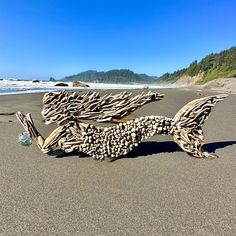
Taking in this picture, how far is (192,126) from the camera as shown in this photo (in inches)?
196

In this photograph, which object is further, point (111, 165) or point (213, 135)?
point (213, 135)

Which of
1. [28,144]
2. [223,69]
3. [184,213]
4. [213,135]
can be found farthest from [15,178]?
[223,69]

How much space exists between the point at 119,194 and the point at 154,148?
239 cm

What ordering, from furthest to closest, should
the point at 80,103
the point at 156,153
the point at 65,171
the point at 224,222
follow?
1. the point at 156,153
2. the point at 80,103
3. the point at 65,171
4. the point at 224,222

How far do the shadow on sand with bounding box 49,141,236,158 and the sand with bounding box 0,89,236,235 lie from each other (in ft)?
0.14

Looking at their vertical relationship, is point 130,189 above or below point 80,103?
below

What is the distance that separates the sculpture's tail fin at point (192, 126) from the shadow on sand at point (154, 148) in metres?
0.62

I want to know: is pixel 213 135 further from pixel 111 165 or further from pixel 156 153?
pixel 111 165

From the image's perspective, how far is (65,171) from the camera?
14.3 ft

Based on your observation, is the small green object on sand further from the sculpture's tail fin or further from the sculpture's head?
the sculpture's tail fin

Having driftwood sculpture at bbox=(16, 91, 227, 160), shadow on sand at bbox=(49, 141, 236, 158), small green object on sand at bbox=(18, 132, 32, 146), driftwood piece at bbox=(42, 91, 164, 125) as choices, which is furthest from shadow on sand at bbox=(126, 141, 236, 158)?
small green object on sand at bbox=(18, 132, 32, 146)

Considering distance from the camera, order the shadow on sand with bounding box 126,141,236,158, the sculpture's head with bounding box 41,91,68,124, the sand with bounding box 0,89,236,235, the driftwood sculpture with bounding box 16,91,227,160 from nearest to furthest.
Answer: the sand with bounding box 0,89,236,235, the driftwood sculpture with bounding box 16,91,227,160, the sculpture's head with bounding box 41,91,68,124, the shadow on sand with bounding box 126,141,236,158

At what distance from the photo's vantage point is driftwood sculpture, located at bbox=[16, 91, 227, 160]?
4.80 meters

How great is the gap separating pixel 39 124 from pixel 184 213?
21.5 ft
